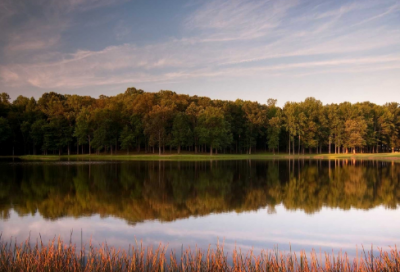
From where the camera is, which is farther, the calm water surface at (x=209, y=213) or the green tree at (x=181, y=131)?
the green tree at (x=181, y=131)

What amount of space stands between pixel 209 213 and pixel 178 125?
223 ft

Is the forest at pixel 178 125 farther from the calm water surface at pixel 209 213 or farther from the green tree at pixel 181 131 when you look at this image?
the calm water surface at pixel 209 213

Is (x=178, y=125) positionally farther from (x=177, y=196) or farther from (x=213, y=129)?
(x=177, y=196)

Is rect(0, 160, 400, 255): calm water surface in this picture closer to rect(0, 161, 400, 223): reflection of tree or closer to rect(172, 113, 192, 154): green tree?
rect(0, 161, 400, 223): reflection of tree

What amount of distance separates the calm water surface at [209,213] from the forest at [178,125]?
5657cm

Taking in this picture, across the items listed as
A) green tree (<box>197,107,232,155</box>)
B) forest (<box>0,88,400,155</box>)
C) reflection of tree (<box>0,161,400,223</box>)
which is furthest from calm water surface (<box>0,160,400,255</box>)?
forest (<box>0,88,400,155</box>)

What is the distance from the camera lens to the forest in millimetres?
85625

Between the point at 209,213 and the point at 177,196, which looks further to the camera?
the point at 177,196

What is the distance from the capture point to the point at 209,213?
1739 cm

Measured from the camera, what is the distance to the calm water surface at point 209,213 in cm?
1289

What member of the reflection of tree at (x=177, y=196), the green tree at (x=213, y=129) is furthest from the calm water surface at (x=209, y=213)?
the green tree at (x=213, y=129)

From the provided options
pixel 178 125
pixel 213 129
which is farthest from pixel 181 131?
pixel 213 129

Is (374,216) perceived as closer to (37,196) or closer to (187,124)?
(37,196)

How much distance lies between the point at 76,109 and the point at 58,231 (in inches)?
3630
